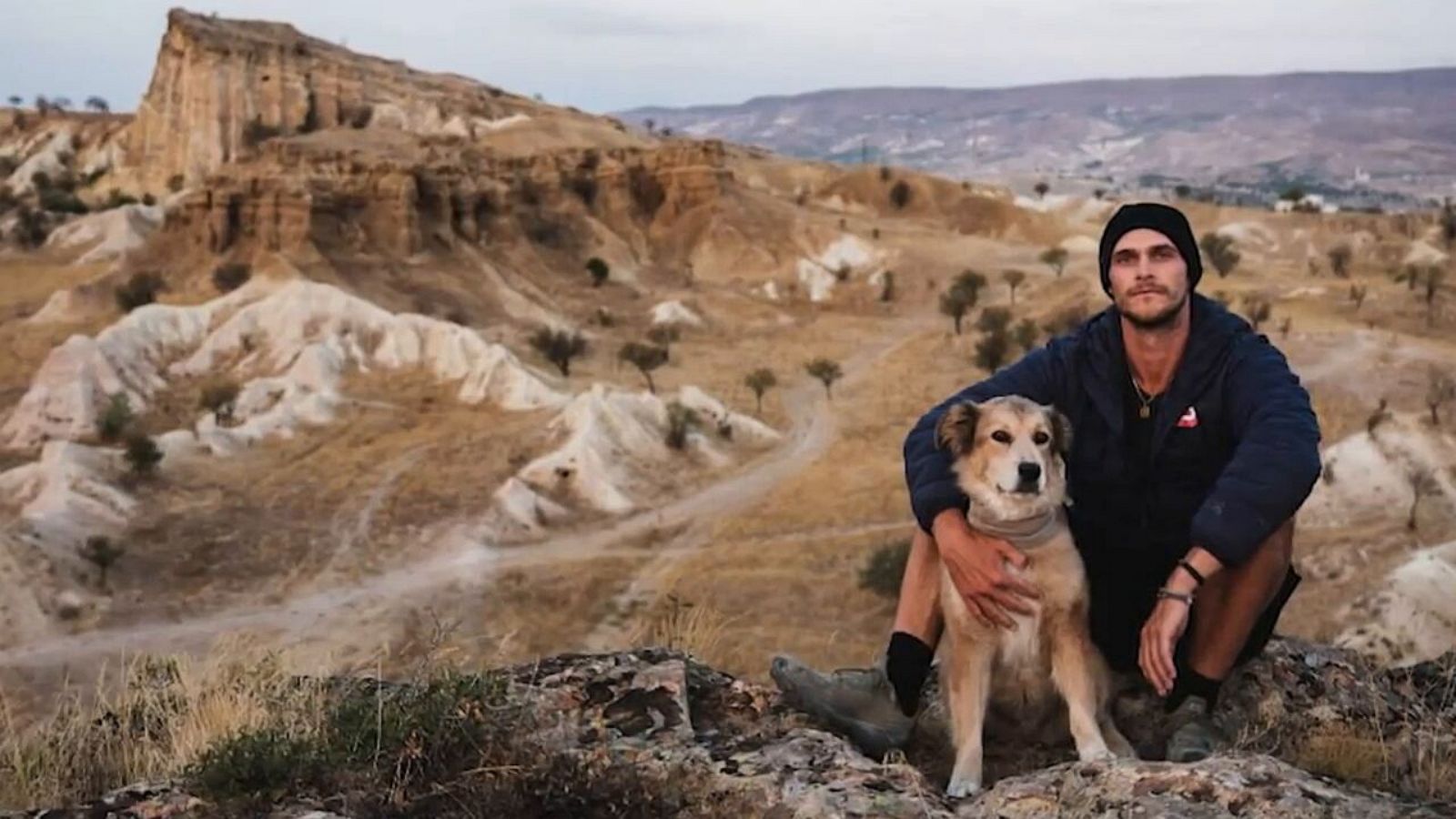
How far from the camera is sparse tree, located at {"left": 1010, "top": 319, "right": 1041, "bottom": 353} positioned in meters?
40.3

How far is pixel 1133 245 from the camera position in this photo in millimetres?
4805

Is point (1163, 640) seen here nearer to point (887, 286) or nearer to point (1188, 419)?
point (1188, 419)

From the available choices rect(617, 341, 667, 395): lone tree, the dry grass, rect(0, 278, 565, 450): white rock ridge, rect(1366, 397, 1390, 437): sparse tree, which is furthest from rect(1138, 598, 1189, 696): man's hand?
rect(617, 341, 667, 395): lone tree

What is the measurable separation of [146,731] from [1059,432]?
3919 mm

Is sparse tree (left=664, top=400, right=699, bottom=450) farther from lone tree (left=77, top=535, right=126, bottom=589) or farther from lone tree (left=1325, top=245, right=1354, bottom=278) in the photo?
lone tree (left=1325, top=245, right=1354, bottom=278)

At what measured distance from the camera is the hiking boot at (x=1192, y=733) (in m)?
4.39

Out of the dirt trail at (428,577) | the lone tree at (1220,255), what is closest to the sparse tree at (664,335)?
the dirt trail at (428,577)

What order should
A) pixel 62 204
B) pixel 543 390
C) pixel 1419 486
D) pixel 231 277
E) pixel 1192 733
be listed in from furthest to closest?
pixel 62 204
pixel 231 277
pixel 543 390
pixel 1419 486
pixel 1192 733

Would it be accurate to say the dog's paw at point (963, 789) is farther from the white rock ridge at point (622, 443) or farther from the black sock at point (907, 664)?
the white rock ridge at point (622, 443)

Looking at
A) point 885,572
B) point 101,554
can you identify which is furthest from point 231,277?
point 885,572

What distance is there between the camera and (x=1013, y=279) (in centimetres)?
5278

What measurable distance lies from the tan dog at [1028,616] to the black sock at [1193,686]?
0.90 feet

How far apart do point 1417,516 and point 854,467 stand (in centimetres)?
1212

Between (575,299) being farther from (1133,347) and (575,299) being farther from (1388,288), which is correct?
(1133,347)
